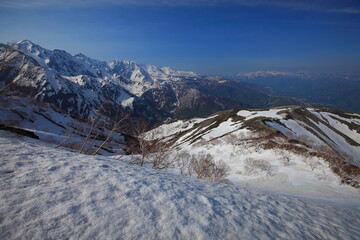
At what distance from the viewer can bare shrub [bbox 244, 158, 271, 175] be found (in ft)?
85.4

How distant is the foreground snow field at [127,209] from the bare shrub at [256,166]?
60.6ft

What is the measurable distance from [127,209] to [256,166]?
83.9ft

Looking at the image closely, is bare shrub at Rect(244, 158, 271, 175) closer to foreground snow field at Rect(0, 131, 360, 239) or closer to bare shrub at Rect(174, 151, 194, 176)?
bare shrub at Rect(174, 151, 194, 176)

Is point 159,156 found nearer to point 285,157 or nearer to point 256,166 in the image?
point 256,166

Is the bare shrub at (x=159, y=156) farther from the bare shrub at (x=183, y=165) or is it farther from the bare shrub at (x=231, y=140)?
the bare shrub at (x=231, y=140)

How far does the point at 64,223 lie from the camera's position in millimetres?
4426

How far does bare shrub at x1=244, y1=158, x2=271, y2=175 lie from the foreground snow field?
60.6ft

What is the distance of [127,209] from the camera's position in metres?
5.36

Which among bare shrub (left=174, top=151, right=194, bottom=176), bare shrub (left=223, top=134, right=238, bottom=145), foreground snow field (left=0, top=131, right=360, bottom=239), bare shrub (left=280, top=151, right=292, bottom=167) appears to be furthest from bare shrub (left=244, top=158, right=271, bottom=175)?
foreground snow field (left=0, top=131, right=360, bottom=239)

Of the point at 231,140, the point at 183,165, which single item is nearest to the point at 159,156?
the point at 183,165

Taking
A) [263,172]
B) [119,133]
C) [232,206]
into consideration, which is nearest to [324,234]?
[232,206]

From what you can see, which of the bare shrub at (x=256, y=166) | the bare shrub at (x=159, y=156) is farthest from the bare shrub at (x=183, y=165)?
the bare shrub at (x=256, y=166)

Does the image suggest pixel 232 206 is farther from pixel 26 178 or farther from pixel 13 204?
pixel 26 178

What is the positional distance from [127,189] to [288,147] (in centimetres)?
3047
